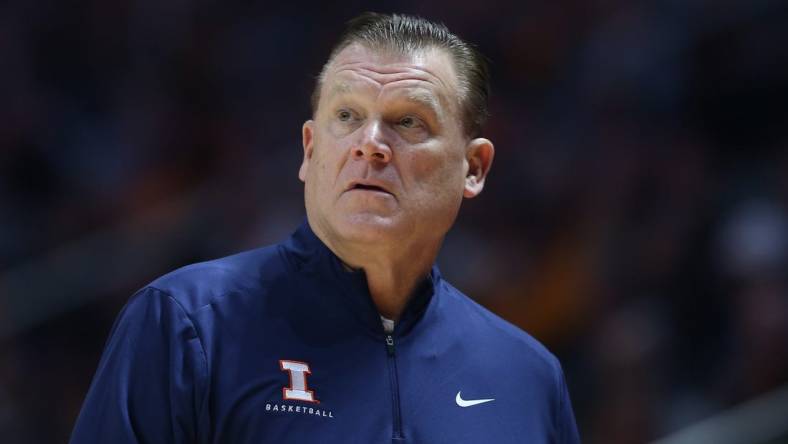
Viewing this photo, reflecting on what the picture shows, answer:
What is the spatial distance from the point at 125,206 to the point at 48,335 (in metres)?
0.77

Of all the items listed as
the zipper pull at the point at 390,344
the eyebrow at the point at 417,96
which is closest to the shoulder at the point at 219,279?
the zipper pull at the point at 390,344

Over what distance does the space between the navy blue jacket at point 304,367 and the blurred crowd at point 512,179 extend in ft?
8.71

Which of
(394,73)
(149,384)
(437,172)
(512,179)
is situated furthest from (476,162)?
(512,179)

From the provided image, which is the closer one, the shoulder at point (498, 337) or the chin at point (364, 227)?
the chin at point (364, 227)

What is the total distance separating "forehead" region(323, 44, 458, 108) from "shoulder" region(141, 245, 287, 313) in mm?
386

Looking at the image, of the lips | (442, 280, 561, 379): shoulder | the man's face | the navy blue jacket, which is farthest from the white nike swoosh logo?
the lips

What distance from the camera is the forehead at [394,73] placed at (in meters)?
2.44

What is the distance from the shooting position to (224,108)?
6.59m

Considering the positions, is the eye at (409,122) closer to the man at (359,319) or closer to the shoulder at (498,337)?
the man at (359,319)

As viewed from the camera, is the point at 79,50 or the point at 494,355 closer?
the point at 494,355

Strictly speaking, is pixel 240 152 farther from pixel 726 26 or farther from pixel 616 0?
pixel 726 26

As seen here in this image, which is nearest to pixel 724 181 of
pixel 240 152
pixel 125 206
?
pixel 240 152

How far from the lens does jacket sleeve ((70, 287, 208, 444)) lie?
6.75ft

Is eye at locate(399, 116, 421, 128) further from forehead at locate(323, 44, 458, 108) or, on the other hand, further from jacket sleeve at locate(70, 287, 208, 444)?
jacket sleeve at locate(70, 287, 208, 444)
